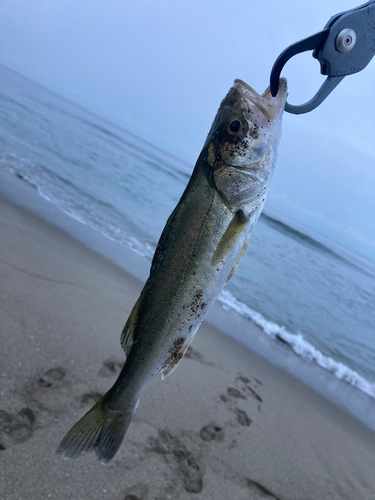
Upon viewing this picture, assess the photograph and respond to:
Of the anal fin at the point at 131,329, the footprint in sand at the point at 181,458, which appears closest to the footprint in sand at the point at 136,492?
the footprint in sand at the point at 181,458

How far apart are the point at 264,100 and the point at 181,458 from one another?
301cm

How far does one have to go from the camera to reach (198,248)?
1946mm

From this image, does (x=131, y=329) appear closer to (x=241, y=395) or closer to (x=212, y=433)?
(x=212, y=433)

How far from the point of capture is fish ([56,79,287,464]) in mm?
1932

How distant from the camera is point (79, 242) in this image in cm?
836

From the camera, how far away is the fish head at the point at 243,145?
6.38 ft

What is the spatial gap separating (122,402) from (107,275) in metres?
5.03

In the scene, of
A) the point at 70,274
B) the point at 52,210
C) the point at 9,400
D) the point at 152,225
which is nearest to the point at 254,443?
the point at 9,400

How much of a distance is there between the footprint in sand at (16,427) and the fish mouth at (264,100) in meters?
2.86

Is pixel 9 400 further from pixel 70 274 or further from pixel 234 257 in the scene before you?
pixel 70 274

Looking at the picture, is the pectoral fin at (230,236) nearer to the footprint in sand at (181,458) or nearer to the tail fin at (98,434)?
the tail fin at (98,434)

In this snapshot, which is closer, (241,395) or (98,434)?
(98,434)

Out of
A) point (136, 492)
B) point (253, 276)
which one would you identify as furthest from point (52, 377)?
point (253, 276)

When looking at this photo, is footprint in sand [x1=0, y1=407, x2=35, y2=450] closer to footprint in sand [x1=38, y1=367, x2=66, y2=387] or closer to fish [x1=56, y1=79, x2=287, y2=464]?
footprint in sand [x1=38, y1=367, x2=66, y2=387]
